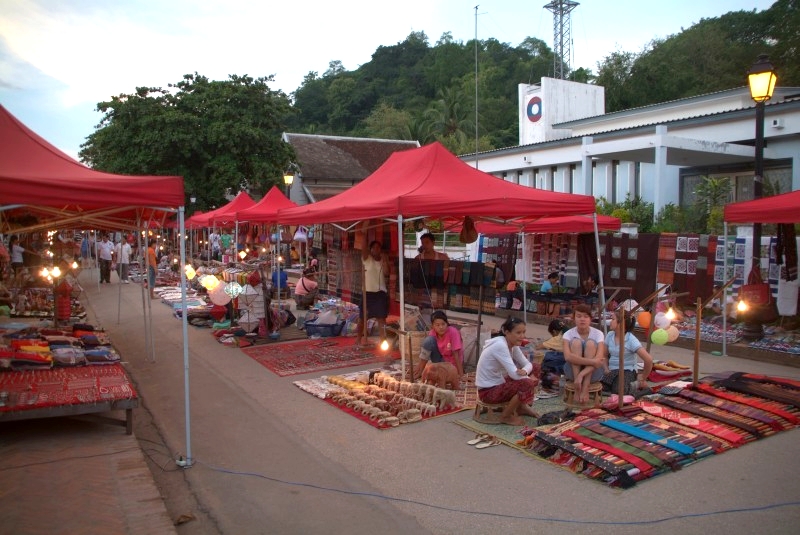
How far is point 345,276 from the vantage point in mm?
11078

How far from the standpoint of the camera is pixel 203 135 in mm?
25156

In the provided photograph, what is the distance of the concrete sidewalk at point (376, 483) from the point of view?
13.5 feet

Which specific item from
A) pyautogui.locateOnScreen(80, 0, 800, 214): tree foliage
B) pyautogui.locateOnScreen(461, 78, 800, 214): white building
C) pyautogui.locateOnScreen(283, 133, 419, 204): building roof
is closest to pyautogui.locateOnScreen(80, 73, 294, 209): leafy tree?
pyautogui.locateOnScreen(80, 0, 800, 214): tree foliage

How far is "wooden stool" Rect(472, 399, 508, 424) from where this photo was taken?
6148 mm

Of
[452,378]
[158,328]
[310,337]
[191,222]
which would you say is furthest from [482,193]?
[191,222]

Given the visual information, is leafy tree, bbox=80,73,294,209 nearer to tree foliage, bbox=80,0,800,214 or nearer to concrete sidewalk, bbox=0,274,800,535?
tree foliage, bbox=80,0,800,214

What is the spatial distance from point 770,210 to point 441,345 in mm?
5241

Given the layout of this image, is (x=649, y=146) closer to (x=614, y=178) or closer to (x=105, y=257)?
(x=614, y=178)

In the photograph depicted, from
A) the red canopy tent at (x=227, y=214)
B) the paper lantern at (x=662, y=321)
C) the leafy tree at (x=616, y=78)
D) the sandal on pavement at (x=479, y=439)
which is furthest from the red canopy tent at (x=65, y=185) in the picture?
the leafy tree at (x=616, y=78)

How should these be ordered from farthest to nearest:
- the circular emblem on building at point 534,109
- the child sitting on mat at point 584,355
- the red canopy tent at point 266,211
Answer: the circular emblem on building at point 534,109
the red canopy tent at point 266,211
the child sitting on mat at point 584,355

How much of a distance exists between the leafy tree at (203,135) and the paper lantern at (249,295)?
52.0 feet

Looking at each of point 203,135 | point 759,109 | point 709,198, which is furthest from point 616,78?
point 759,109

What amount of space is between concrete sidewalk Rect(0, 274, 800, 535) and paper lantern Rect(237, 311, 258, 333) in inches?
157

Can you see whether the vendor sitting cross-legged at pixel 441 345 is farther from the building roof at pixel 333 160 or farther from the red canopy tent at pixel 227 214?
the building roof at pixel 333 160
